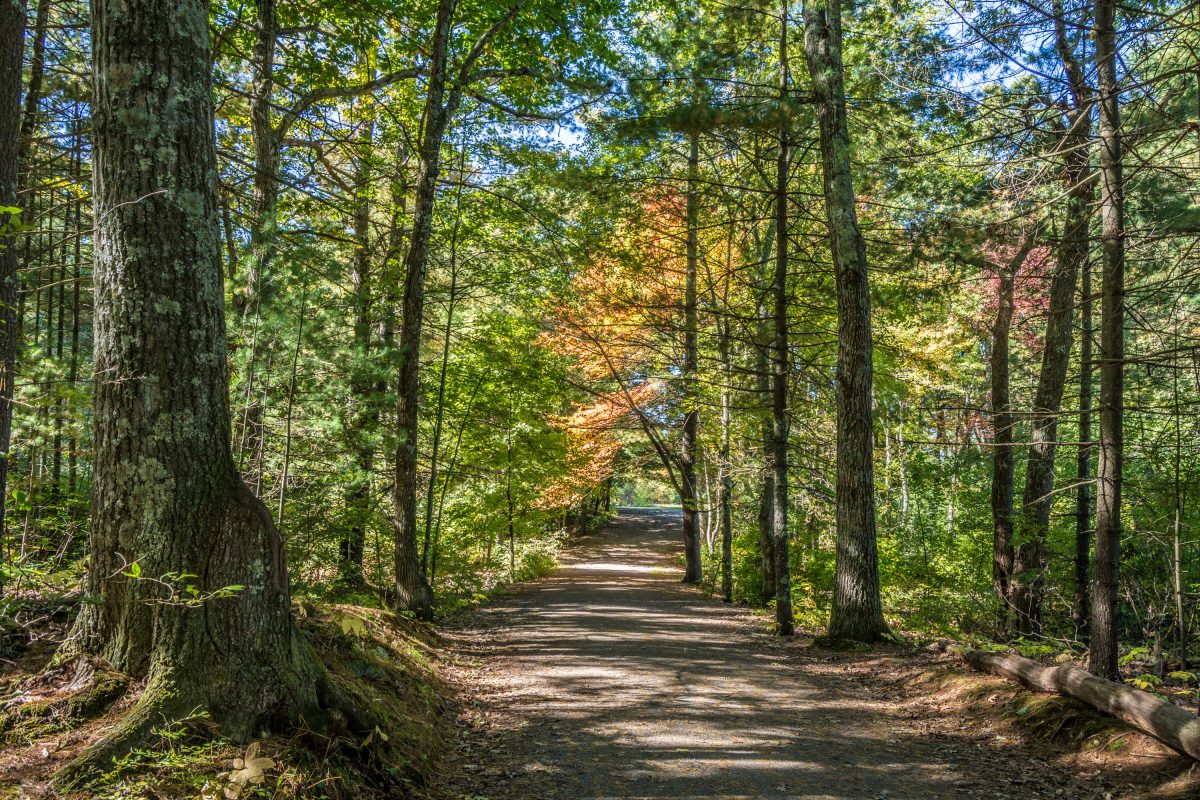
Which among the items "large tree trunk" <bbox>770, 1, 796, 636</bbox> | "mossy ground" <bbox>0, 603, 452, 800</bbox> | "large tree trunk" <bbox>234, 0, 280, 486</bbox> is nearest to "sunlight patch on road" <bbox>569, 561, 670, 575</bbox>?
"large tree trunk" <bbox>770, 1, 796, 636</bbox>

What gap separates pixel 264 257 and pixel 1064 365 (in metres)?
11.4

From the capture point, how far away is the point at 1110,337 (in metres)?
6.70

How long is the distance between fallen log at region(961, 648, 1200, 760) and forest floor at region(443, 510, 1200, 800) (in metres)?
0.13

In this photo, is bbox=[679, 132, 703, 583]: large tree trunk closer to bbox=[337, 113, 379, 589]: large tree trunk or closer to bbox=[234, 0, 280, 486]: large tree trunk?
bbox=[337, 113, 379, 589]: large tree trunk

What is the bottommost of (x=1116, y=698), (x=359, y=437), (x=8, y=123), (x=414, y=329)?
(x=1116, y=698)

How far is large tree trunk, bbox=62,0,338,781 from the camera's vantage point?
350cm

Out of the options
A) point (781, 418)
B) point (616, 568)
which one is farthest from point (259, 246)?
point (616, 568)

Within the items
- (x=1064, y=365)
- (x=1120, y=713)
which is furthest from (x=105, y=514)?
(x=1064, y=365)

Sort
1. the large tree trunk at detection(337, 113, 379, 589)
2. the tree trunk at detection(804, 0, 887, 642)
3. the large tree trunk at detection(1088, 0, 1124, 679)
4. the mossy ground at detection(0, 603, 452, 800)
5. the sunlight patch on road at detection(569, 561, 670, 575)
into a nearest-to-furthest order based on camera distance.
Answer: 1. the mossy ground at detection(0, 603, 452, 800)
2. the large tree trunk at detection(1088, 0, 1124, 679)
3. the large tree trunk at detection(337, 113, 379, 589)
4. the tree trunk at detection(804, 0, 887, 642)
5. the sunlight patch on road at detection(569, 561, 670, 575)

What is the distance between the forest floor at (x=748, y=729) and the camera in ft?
14.6

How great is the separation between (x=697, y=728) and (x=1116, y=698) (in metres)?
3.00

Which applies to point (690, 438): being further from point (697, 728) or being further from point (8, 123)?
point (8, 123)

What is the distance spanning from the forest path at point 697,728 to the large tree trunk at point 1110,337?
91.4 inches

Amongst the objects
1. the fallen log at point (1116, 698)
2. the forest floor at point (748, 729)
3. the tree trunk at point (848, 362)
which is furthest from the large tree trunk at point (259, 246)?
the fallen log at point (1116, 698)
